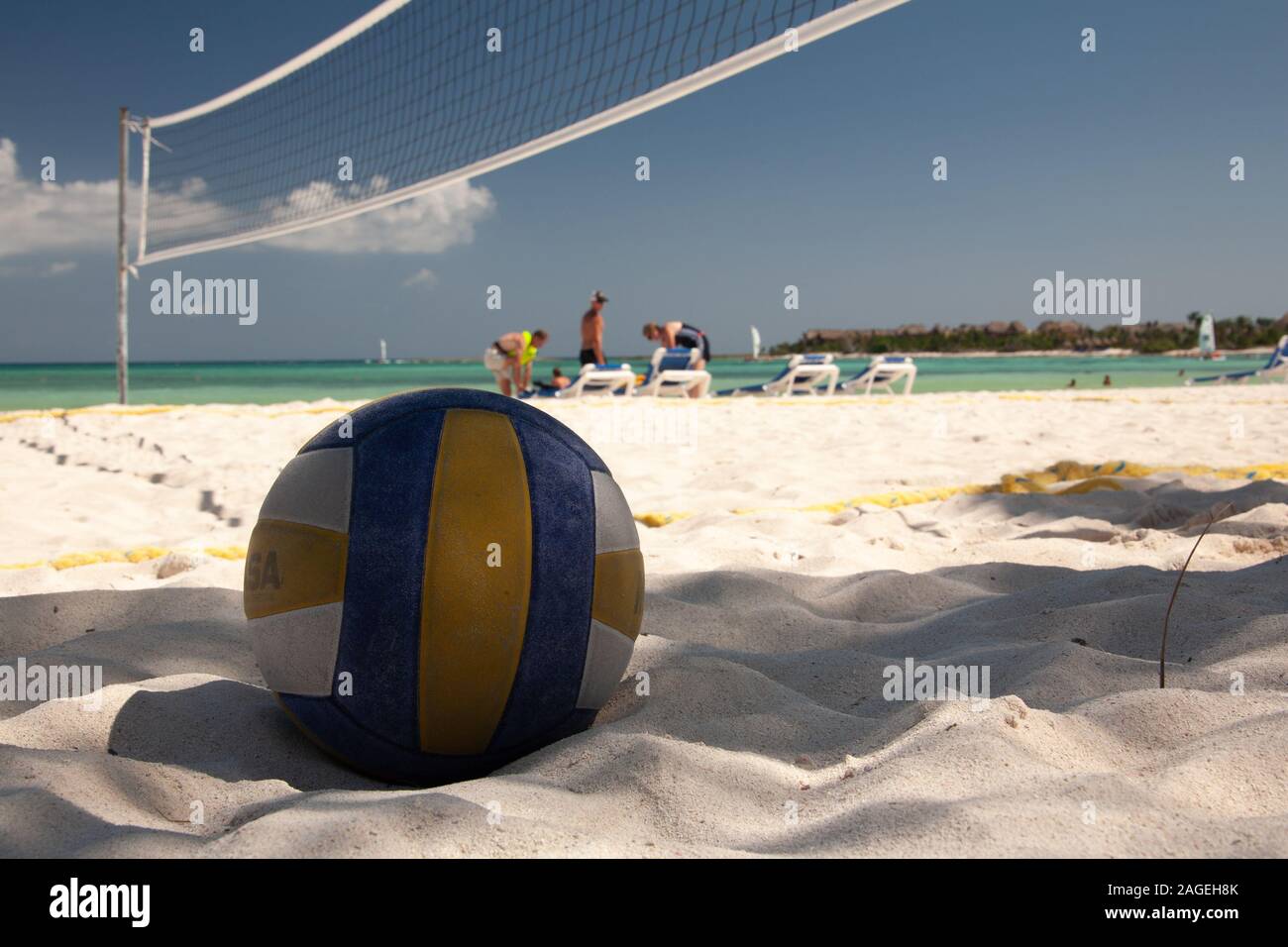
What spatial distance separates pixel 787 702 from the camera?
207 cm

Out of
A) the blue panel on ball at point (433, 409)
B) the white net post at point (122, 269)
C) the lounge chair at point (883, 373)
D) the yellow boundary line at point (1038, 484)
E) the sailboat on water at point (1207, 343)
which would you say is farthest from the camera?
the sailboat on water at point (1207, 343)

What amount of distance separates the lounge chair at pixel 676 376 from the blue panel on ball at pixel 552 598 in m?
10.3

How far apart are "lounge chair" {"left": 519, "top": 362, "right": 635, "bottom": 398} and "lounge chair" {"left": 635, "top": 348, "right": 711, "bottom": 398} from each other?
0.32 metres

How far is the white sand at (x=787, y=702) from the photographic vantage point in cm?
136

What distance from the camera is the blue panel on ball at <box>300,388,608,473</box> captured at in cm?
191

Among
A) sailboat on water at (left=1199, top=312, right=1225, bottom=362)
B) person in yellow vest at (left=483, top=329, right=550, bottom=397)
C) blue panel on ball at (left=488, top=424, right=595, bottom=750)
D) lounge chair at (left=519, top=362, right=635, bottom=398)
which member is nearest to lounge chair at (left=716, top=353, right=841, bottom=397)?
lounge chair at (left=519, top=362, right=635, bottom=398)

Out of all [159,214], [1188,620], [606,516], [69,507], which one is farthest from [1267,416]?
[159,214]

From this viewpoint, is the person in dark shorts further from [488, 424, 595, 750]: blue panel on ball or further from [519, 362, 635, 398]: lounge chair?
[488, 424, 595, 750]: blue panel on ball

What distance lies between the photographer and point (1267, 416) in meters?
8.69

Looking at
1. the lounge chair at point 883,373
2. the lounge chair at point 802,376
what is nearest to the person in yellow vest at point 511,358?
the lounge chair at point 802,376

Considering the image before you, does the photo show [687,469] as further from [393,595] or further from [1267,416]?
[1267,416]

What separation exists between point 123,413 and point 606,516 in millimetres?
7813

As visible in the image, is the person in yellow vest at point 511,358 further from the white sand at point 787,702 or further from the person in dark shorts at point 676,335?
the white sand at point 787,702
